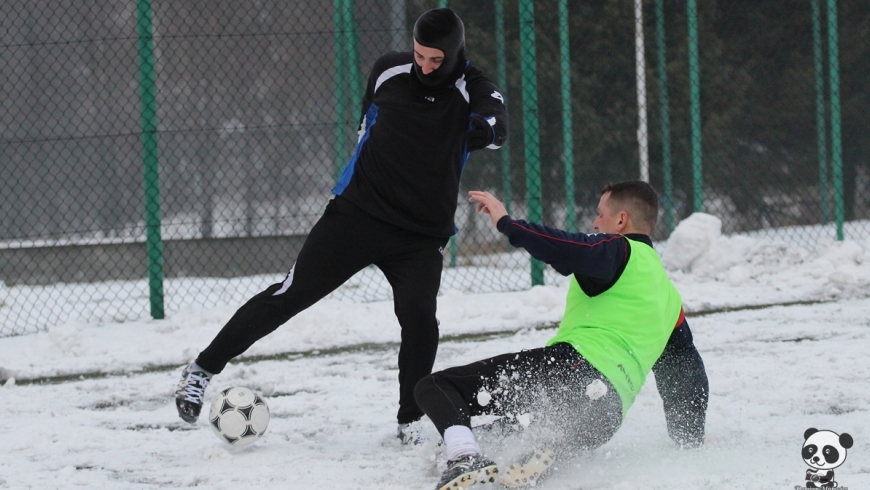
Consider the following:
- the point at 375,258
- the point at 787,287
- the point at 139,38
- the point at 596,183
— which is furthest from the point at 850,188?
the point at 375,258

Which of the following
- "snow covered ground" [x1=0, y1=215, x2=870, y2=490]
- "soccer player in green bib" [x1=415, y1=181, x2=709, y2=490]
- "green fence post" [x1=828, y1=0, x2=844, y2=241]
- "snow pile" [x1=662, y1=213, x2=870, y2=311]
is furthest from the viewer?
"green fence post" [x1=828, y1=0, x2=844, y2=241]

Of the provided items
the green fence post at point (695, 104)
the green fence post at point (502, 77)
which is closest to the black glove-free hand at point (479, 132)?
the green fence post at point (502, 77)

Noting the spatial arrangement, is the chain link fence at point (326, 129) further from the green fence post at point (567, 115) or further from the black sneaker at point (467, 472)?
the black sneaker at point (467, 472)

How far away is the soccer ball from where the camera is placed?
11.5ft

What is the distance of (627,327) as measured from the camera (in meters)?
3.12

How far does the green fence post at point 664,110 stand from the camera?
935 cm

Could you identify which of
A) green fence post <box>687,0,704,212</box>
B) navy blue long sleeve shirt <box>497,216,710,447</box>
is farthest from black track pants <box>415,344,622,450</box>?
green fence post <box>687,0,704,212</box>

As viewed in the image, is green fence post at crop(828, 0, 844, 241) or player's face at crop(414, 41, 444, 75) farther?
green fence post at crop(828, 0, 844, 241)

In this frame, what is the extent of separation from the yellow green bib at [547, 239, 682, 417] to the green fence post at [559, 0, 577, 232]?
5046mm

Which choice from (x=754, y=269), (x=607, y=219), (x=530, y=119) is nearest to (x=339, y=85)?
(x=530, y=119)

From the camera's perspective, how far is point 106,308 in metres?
7.60

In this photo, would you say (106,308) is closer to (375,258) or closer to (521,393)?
(375,258)

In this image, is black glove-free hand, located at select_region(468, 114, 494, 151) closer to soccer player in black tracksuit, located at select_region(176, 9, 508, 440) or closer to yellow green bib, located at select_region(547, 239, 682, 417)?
soccer player in black tracksuit, located at select_region(176, 9, 508, 440)

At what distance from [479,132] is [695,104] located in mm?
6048
